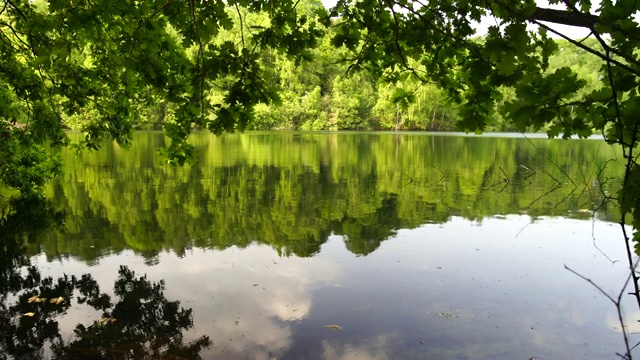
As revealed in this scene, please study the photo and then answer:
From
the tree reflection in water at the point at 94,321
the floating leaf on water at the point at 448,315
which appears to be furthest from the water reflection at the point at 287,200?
the floating leaf on water at the point at 448,315

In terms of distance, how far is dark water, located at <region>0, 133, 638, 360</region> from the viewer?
5.51 m

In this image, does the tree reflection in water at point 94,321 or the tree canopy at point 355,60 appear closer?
the tree canopy at point 355,60

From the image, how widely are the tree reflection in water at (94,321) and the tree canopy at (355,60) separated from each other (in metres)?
2.32

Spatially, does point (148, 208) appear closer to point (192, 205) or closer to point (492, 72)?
point (192, 205)

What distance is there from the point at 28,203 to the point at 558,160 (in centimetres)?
2483

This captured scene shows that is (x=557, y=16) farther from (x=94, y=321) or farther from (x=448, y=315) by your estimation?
(x=94, y=321)

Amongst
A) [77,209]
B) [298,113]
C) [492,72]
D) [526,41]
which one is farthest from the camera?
[298,113]

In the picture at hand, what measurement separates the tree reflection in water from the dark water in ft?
0.08

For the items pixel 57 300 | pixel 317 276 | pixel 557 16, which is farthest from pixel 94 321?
pixel 557 16

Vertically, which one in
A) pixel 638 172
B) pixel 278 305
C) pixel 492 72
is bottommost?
pixel 278 305

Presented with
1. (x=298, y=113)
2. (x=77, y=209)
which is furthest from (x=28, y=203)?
(x=298, y=113)

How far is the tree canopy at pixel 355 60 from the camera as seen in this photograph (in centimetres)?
186

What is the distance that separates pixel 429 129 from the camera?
222 ft

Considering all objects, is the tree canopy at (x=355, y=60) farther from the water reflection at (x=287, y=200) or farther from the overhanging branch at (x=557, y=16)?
the water reflection at (x=287, y=200)
